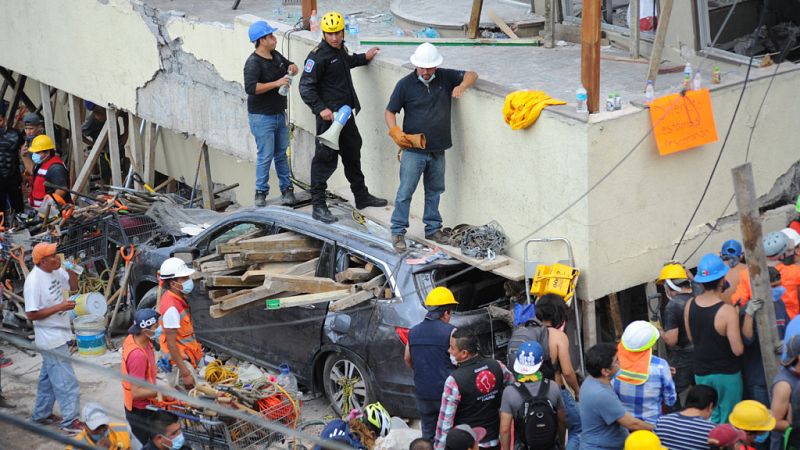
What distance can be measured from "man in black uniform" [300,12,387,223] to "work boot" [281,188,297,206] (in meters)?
0.77

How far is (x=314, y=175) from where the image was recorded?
11.4 metres

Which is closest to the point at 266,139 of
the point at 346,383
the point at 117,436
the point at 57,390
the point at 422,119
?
the point at 422,119

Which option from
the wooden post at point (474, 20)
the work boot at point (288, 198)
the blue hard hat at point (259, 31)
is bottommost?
the work boot at point (288, 198)

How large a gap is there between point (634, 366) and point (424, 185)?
11.4 feet

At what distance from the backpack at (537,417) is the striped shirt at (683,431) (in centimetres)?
80

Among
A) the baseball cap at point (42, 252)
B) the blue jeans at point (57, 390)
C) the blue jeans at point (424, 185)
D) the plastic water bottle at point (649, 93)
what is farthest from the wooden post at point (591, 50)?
the blue jeans at point (57, 390)

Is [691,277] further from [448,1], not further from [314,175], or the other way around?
[448,1]

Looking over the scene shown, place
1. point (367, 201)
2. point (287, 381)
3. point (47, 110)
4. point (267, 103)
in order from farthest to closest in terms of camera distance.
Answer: point (47, 110), point (267, 103), point (367, 201), point (287, 381)

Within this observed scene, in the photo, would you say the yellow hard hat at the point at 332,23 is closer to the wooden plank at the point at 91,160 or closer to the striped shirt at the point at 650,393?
the striped shirt at the point at 650,393

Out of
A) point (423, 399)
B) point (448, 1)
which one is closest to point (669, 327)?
point (423, 399)

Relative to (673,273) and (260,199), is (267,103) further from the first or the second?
(673,273)

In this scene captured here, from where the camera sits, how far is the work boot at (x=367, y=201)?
1188 cm

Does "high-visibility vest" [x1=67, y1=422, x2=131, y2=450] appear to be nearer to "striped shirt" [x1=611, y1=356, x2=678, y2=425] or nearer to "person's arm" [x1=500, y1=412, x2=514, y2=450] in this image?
"person's arm" [x1=500, y1=412, x2=514, y2=450]

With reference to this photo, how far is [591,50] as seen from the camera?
31.5 ft
